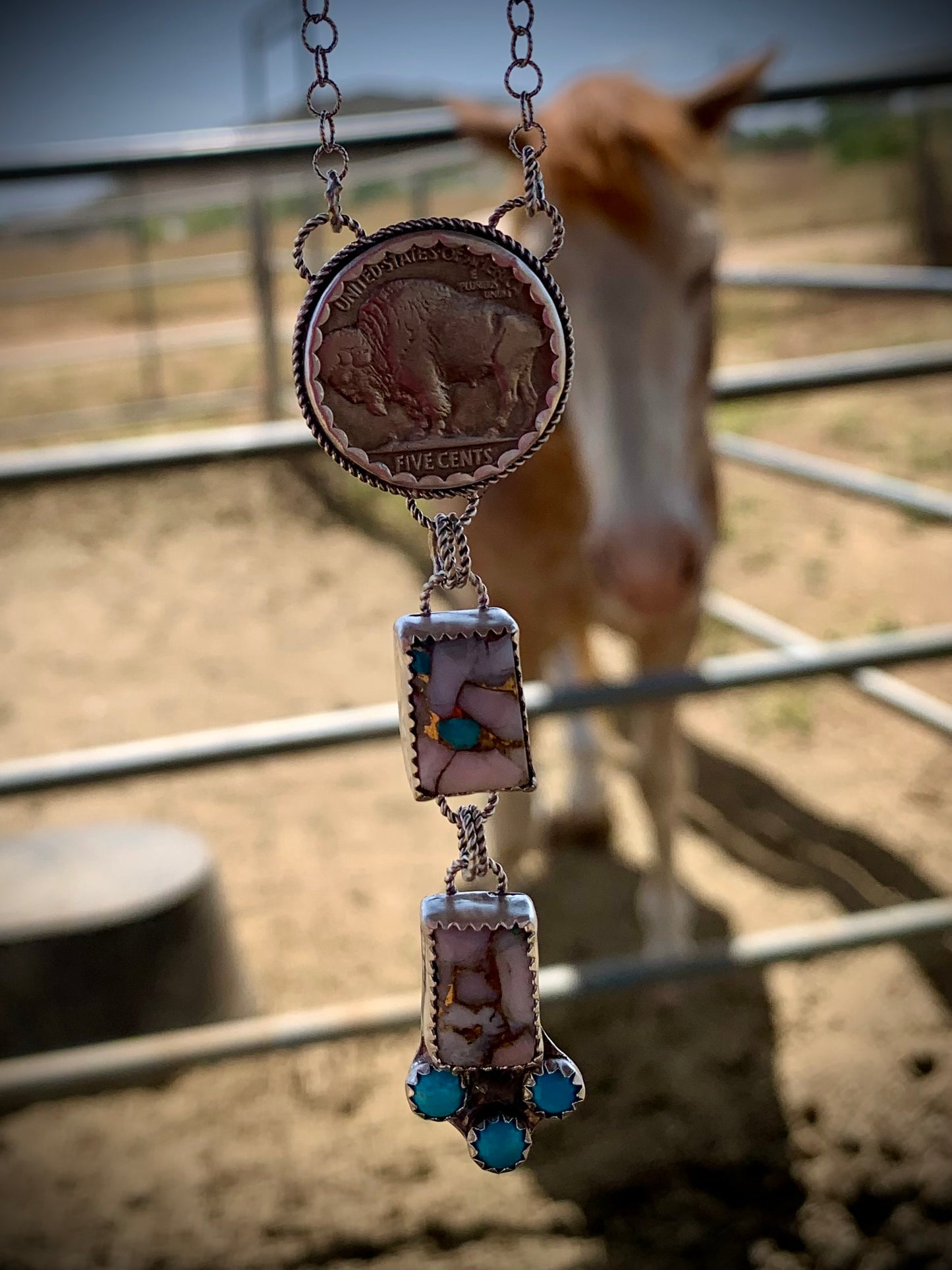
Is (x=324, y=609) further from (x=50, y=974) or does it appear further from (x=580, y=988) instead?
(x=580, y=988)

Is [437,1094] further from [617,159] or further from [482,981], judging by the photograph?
[617,159]

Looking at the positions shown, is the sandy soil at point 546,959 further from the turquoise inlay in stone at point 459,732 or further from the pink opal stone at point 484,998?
the turquoise inlay in stone at point 459,732

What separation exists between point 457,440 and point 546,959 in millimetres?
1587

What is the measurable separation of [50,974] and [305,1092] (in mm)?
420

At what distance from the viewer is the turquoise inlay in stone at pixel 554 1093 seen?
A: 2.06 feet

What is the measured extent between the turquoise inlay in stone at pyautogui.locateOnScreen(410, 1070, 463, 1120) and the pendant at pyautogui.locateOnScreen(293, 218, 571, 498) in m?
0.32

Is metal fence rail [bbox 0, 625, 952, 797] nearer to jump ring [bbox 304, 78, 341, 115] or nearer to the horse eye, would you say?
the horse eye

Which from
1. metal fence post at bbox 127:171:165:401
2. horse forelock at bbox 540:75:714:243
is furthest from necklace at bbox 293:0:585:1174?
metal fence post at bbox 127:171:165:401

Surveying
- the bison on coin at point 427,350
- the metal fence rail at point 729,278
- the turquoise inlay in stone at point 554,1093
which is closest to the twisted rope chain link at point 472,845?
the turquoise inlay in stone at point 554,1093

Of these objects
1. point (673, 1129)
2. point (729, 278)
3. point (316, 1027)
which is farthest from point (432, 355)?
point (729, 278)

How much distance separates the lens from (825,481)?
2506 millimetres

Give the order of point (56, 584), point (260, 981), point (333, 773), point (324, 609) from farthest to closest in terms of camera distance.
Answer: point (56, 584) → point (324, 609) → point (333, 773) → point (260, 981)

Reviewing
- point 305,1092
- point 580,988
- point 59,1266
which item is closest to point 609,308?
point 580,988

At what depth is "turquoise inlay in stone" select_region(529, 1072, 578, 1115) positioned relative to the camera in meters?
0.63
